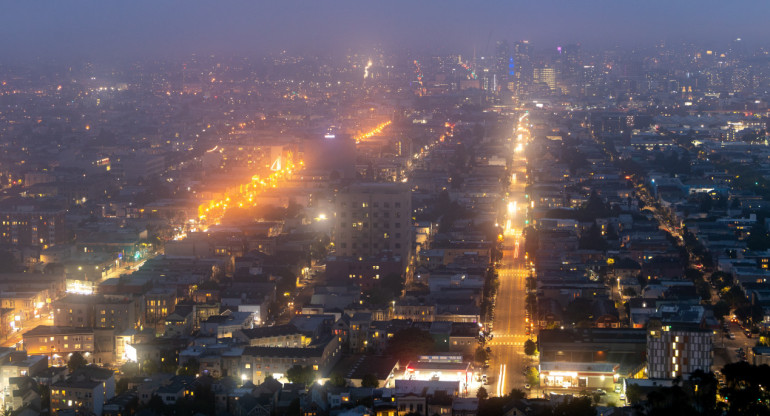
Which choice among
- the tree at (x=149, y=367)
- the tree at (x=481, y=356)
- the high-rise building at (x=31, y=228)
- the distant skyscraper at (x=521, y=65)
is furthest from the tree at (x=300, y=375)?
the distant skyscraper at (x=521, y=65)

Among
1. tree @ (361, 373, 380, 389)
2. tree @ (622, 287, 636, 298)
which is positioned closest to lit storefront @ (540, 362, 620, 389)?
tree @ (361, 373, 380, 389)

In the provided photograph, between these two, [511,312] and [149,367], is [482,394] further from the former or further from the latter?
[511,312]

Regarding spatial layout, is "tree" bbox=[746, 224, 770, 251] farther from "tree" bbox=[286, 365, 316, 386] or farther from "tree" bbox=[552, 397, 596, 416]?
"tree" bbox=[286, 365, 316, 386]

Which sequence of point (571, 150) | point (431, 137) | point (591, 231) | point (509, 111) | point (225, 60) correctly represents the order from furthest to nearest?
point (225, 60)
point (509, 111)
point (431, 137)
point (571, 150)
point (591, 231)

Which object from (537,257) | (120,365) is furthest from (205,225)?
(120,365)

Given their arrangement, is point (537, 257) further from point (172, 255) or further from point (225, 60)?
point (225, 60)

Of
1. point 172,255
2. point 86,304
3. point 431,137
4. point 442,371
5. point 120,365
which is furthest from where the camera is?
point 431,137

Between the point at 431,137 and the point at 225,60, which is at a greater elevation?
the point at 225,60
